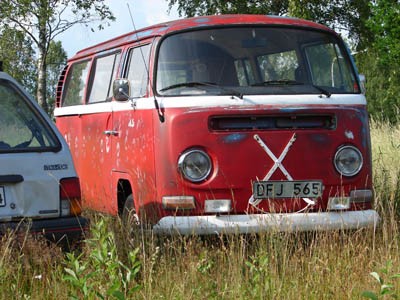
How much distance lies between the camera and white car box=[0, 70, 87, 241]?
21.1ft

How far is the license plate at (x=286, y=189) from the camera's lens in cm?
798

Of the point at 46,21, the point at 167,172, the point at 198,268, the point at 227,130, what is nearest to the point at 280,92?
the point at 227,130

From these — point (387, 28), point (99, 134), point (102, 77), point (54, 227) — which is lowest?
point (54, 227)

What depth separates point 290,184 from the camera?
8.03 metres

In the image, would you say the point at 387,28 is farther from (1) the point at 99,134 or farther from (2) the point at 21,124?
(2) the point at 21,124

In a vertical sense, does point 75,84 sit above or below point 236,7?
below

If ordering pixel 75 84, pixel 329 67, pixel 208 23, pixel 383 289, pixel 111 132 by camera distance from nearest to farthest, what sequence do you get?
pixel 383 289 < pixel 208 23 < pixel 329 67 < pixel 111 132 < pixel 75 84

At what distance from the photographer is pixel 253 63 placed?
852 centimetres

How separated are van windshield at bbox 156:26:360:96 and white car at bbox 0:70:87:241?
177 centimetres

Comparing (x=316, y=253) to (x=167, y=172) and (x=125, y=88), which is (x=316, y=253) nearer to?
(x=167, y=172)

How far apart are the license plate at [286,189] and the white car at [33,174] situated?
1.88 metres

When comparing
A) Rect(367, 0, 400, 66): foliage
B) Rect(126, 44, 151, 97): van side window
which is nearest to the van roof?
Rect(126, 44, 151, 97): van side window

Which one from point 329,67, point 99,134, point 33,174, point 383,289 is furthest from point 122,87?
point 383,289

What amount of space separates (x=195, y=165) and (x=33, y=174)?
183cm
